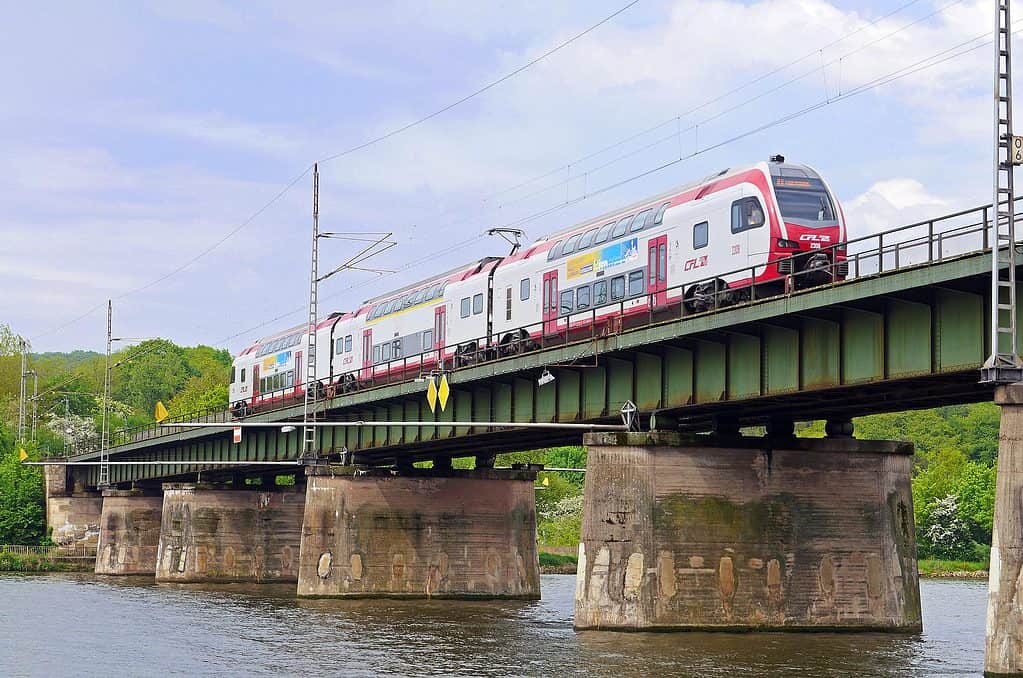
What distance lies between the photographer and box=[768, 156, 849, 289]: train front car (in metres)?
42.8

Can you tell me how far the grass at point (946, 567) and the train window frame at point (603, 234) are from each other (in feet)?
199

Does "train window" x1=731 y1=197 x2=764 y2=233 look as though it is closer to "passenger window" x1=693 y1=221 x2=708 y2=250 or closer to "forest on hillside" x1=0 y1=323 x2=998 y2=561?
"passenger window" x1=693 y1=221 x2=708 y2=250

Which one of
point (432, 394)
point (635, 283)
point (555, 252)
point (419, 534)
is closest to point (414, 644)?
point (432, 394)

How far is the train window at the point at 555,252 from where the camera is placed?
55094 mm

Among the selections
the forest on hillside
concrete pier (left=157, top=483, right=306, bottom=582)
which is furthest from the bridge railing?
the forest on hillside

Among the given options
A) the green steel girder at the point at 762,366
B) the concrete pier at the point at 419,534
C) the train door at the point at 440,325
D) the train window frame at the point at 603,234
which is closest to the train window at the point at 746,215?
the green steel girder at the point at 762,366

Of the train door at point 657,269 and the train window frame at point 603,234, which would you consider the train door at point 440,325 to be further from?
the train door at point 657,269

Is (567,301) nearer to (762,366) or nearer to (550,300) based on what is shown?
(550,300)

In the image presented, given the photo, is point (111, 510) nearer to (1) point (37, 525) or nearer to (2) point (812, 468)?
(1) point (37, 525)

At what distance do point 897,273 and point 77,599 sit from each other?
51.6 metres

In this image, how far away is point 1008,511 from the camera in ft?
102

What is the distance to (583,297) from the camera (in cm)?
5234

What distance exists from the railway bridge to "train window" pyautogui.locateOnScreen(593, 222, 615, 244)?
3429mm

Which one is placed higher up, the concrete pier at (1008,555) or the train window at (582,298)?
the train window at (582,298)
